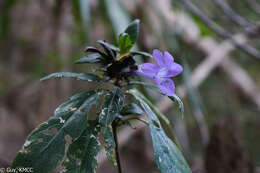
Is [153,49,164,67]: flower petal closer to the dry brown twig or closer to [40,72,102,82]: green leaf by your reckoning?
[40,72,102,82]: green leaf

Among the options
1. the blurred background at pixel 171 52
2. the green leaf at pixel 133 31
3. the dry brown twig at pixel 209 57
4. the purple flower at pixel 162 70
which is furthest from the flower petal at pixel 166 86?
the dry brown twig at pixel 209 57

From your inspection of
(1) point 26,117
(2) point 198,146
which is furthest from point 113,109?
(2) point 198,146

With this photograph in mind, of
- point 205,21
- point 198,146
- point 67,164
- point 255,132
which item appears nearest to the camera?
point 67,164

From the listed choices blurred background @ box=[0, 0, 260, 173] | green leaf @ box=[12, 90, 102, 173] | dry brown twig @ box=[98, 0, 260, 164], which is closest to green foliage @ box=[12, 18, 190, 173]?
green leaf @ box=[12, 90, 102, 173]

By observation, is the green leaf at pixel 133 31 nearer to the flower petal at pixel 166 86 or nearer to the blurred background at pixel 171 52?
the flower petal at pixel 166 86

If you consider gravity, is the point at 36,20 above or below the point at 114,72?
above

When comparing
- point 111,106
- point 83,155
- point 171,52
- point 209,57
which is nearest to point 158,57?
point 111,106

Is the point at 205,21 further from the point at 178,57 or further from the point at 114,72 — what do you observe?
the point at 114,72
